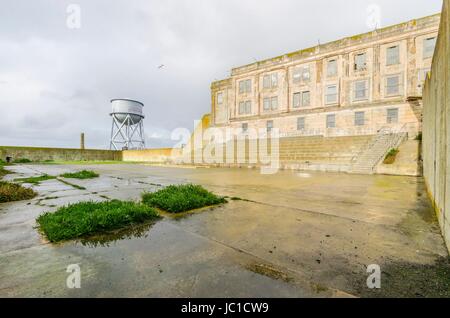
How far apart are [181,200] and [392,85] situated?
24.1 metres

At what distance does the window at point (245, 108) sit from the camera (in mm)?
29422

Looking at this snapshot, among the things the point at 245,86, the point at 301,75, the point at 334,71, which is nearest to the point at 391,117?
the point at 334,71

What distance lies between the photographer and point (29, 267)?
219 cm

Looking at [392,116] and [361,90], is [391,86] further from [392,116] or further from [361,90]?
[392,116]

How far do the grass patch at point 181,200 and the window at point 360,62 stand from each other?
23839 millimetres

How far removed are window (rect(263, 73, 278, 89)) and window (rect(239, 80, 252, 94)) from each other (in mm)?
2224

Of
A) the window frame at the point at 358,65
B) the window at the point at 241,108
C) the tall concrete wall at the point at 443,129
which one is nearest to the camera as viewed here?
the tall concrete wall at the point at 443,129

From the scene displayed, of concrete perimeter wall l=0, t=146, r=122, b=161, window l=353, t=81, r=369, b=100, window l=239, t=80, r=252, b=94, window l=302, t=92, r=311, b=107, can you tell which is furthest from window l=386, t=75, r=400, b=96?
concrete perimeter wall l=0, t=146, r=122, b=161

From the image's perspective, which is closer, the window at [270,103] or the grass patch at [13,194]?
the grass patch at [13,194]

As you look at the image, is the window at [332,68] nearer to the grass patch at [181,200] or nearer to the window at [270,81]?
the window at [270,81]

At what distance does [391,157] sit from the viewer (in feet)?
40.6

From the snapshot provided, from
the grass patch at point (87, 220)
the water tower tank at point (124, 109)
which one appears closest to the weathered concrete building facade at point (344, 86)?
the grass patch at point (87, 220)

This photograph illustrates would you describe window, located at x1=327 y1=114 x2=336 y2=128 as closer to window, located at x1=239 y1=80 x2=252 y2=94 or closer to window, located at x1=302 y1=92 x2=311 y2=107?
window, located at x1=302 y1=92 x2=311 y2=107
